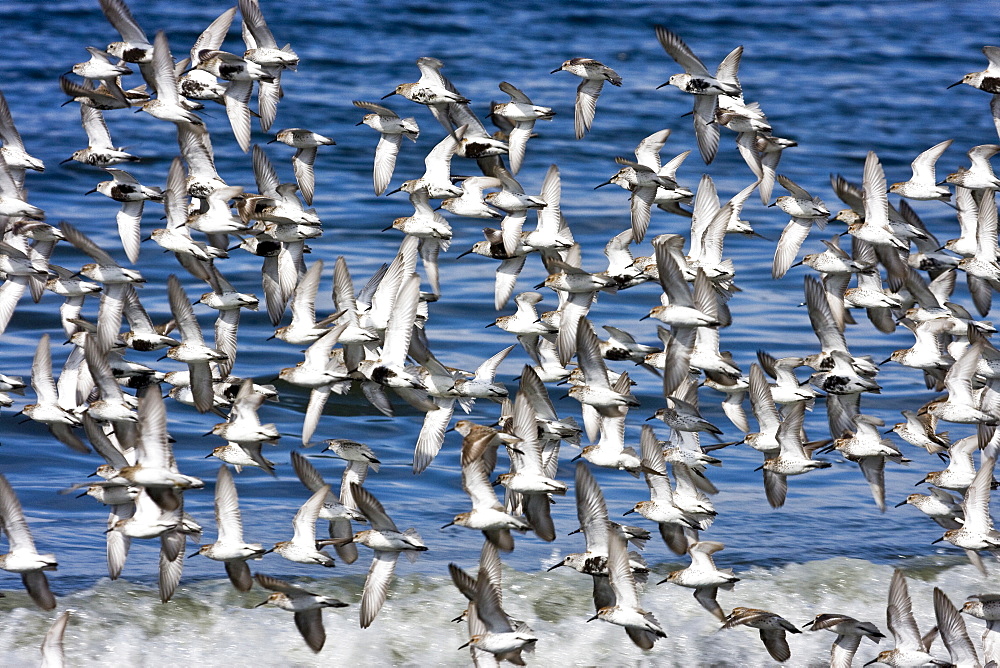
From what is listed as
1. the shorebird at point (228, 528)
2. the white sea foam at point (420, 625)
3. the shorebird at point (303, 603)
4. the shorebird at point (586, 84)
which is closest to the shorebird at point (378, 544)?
the shorebird at point (303, 603)

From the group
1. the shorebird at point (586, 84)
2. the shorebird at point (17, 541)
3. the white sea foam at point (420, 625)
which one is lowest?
the white sea foam at point (420, 625)

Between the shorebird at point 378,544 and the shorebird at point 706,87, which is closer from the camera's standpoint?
the shorebird at point 378,544

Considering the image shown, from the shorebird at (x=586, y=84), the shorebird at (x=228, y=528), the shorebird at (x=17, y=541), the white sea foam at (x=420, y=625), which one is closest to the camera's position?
the shorebird at (x=17, y=541)

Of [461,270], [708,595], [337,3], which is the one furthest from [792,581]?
[337,3]

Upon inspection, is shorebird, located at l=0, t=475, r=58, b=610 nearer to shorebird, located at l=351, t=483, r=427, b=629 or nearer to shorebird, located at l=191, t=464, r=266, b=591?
shorebird, located at l=191, t=464, r=266, b=591

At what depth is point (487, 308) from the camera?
72.1ft

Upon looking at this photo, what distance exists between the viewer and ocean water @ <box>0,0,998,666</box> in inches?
521

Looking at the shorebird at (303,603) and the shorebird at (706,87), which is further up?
the shorebird at (706,87)

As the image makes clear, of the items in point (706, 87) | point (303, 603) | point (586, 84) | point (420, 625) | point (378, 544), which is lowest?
point (420, 625)

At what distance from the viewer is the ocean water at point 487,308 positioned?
13.2m

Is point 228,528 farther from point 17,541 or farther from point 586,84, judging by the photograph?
point 586,84

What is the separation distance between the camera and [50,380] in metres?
12.5

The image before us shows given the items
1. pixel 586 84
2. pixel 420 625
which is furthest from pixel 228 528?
pixel 586 84

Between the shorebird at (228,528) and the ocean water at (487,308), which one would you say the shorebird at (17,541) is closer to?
the shorebird at (228,528)
